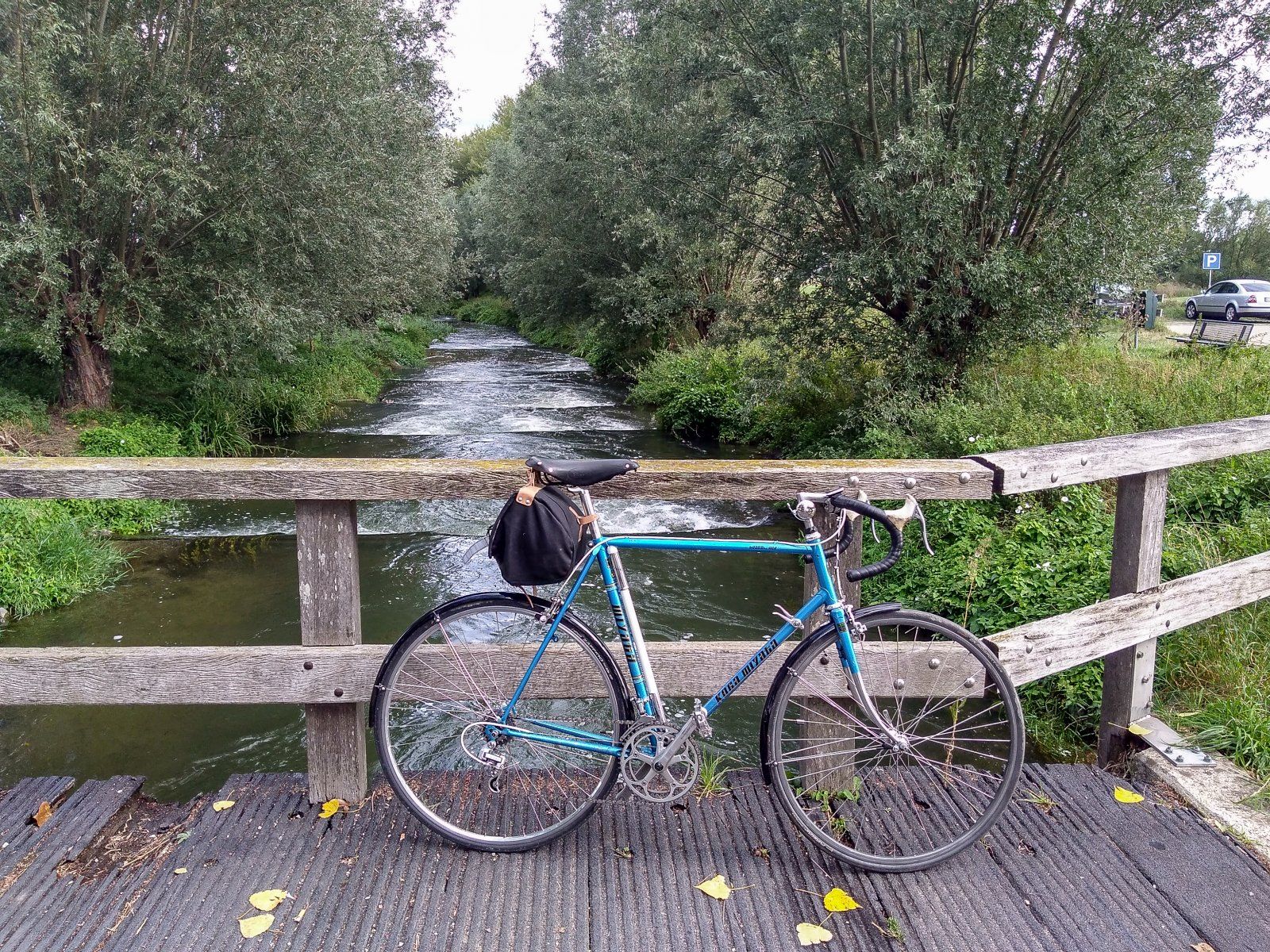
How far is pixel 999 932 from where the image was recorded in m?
2.46

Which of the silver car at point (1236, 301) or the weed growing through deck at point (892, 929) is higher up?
the silver car at point (1236, 301)

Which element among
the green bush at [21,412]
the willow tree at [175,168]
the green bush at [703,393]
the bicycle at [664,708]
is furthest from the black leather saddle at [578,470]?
the green bush at [703,393]

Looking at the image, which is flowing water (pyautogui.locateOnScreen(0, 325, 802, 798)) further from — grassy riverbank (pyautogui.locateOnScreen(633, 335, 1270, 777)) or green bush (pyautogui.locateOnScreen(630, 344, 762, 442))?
grassy riverbank (pyautogui.locateOnScreen(633, 335, 1270, 777))

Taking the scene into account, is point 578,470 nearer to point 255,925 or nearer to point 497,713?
point 497,713

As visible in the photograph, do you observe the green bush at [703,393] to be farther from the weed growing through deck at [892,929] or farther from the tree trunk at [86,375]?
the weed growing through deck at [892,929]

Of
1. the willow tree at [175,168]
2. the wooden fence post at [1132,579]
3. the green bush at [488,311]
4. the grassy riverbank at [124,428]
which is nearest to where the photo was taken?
the wooden fence post at [1132,579]

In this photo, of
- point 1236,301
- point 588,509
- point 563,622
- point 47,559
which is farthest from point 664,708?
point 1236,301

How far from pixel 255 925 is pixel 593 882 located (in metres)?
0.91

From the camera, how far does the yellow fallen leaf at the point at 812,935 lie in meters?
2.41

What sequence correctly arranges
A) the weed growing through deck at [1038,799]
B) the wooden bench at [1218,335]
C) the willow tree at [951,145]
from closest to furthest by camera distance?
the weed growing through deck at [1038,799] < the willow tree at [951,145] < the wooden bench at [1218,335]

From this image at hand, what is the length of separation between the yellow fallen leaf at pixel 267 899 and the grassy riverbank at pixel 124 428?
21.1 feet

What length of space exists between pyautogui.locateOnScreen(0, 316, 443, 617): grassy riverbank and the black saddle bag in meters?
6.92

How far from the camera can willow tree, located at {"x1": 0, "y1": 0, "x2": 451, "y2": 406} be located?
33.6ft

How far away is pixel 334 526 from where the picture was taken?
288cm
